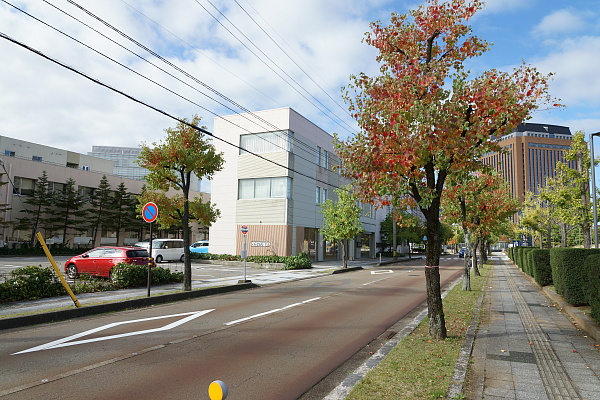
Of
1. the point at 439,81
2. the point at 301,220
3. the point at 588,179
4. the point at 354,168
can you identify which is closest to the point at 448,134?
the point at 439,81

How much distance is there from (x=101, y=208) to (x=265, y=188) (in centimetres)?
2278

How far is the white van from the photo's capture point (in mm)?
29600

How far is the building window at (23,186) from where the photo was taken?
3838 cm

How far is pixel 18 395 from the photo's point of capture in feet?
14.6

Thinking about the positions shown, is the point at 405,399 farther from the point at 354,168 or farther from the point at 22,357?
the point at 22,357

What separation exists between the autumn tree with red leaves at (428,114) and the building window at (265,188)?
2463cm

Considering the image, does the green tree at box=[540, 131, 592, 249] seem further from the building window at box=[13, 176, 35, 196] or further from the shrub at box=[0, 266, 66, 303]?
the building window at box=[13, 176, 35, 196]

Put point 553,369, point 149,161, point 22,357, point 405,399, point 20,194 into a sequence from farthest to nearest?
point 20,194 < point 149,161 < point 22,357 < point 553,369 < point 405,399

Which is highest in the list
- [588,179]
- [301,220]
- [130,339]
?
[588,179]

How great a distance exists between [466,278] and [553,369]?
10.4 meters

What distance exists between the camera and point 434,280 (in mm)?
7352

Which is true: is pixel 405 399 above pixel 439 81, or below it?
below

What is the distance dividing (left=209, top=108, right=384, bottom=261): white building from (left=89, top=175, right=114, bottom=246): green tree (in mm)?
16338

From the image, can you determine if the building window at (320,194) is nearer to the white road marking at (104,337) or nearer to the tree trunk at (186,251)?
the tree trunk at (186,251)
